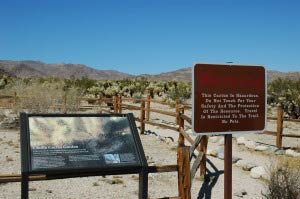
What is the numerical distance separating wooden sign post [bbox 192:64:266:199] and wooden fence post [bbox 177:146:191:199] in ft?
1.60

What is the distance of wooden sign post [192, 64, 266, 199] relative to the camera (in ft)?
18.5

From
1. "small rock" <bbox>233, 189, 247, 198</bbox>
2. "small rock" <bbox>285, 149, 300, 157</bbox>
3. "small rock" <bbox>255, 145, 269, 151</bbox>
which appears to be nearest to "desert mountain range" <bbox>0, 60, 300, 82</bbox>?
"small rock" <bbox>255, 145, 269, 151</bbox>

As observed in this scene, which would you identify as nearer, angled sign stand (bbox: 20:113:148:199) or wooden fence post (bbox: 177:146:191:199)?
angled sign stand (bbox: 20:113:148:199)

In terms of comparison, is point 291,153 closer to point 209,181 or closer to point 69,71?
point 209,181

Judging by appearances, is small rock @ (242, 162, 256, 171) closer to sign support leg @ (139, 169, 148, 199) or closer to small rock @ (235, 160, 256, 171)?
small rock @ (235, 160, 256, 171)

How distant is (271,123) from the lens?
24906 millimetres

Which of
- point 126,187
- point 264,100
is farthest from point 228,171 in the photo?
point 126,187

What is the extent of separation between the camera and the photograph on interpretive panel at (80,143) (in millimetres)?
5488

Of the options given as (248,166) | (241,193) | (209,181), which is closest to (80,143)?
(241,193)

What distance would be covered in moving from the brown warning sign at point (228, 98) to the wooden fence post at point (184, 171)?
0.54m

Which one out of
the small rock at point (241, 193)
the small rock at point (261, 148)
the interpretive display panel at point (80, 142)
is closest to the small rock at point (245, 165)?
the small rock at point (241, 193)

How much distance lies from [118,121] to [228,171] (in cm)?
158

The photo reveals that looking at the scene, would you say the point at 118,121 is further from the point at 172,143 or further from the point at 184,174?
the point at 172,143

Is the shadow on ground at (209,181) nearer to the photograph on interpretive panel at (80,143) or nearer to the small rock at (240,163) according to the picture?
the small rock at (240,163)
